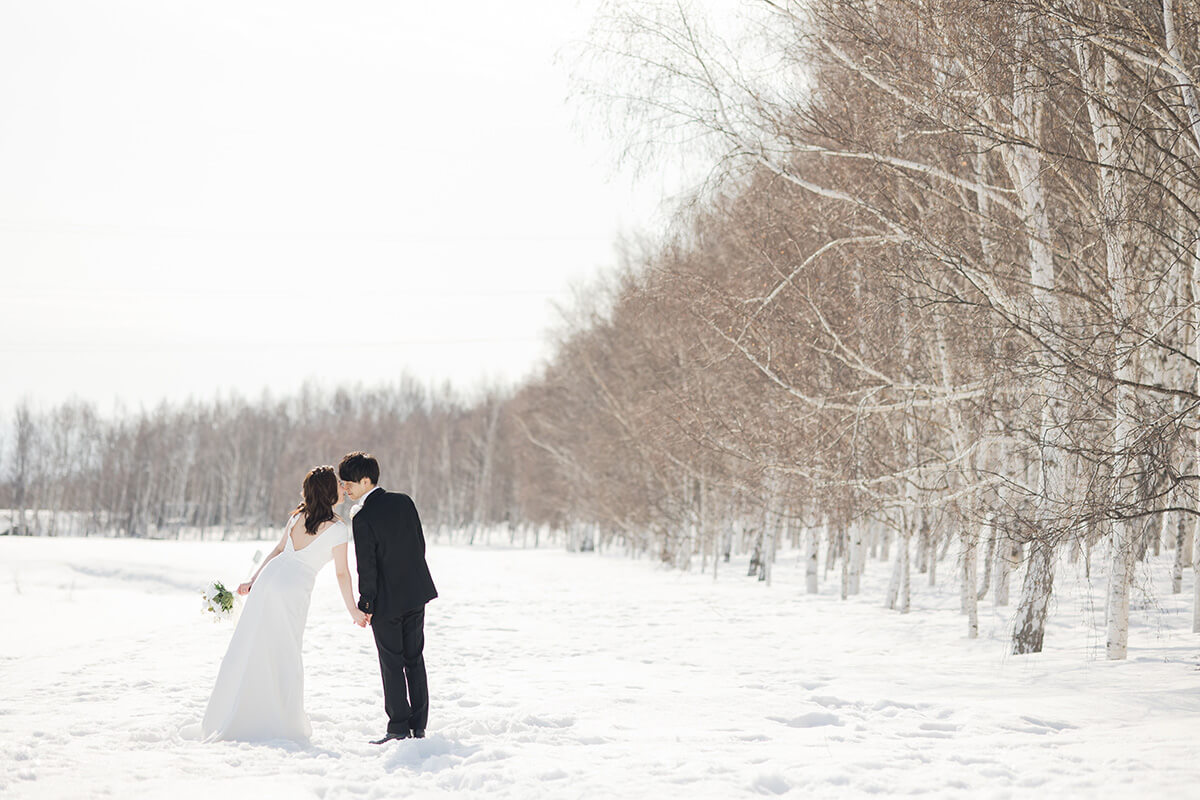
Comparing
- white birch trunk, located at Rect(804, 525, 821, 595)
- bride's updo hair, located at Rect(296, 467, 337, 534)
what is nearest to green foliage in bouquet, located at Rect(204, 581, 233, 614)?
bride's updo hair, located at Rect(296, 467, 337, 534)

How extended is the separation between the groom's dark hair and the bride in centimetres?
19

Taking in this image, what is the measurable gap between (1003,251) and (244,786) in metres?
11.0

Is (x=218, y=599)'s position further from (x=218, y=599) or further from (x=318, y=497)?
(x=318, y=497)

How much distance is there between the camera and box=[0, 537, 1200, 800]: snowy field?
16.9ft

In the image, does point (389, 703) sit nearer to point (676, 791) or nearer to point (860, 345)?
point (676, 791)

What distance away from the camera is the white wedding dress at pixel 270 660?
→ 614 centimetres

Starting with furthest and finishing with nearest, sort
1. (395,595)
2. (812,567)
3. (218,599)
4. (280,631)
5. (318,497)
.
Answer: (812,567) < (218,599) < (318,497) < (280,631) < (395,595)

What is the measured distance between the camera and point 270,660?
629cm

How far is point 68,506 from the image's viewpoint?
78.6 meters

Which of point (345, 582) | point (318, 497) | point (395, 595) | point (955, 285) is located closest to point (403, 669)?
point (395, 595)

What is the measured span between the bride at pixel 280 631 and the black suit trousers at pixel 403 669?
20 cm

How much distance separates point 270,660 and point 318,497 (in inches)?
41.2

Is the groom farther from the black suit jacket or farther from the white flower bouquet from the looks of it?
the white flower bouquet

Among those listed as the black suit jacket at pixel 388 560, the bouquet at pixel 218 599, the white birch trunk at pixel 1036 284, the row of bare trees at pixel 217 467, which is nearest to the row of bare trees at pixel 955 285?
the white birch trunk at pixel 1036 284
